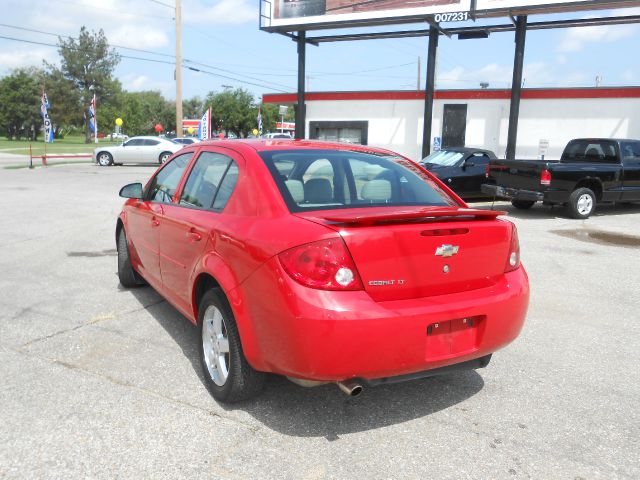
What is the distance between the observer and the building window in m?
25.6

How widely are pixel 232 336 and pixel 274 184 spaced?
919 mm

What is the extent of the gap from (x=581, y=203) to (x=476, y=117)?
39.2 feet

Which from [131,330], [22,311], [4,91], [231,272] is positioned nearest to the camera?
[231,272]

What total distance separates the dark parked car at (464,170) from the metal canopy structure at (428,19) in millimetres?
7344

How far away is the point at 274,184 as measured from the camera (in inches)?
130

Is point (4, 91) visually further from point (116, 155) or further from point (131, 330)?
point (131, 330)

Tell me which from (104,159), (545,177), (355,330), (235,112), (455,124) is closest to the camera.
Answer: (355,330)

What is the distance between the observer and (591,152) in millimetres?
12906

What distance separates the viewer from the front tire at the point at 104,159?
2836cm

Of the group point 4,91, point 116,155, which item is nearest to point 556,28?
point 116,155

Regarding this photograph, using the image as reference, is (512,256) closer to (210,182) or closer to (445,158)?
(210,182)

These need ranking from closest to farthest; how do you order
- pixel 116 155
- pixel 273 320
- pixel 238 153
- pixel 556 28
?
1. pixel 273 320
2. pixel 238 153
3. pixel 556 28
4. pixel 116 155

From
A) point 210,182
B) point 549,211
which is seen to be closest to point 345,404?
point 210,182

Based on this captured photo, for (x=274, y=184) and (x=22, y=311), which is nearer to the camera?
(x=274, y=184)
